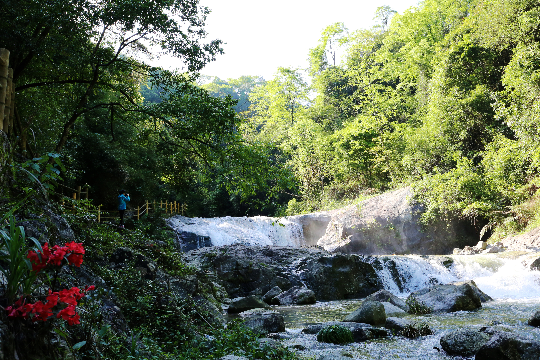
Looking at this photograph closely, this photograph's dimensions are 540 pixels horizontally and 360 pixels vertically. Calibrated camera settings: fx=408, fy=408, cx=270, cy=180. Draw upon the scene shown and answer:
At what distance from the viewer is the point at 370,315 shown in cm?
782

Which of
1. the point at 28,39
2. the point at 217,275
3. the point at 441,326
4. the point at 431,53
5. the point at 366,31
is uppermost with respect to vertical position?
the point at 366,31

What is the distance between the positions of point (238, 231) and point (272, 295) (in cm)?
918

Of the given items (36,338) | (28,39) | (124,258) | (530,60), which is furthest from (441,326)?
(530,60)

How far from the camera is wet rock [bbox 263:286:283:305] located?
1117 centimetres

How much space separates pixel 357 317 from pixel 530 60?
1723 centimetres

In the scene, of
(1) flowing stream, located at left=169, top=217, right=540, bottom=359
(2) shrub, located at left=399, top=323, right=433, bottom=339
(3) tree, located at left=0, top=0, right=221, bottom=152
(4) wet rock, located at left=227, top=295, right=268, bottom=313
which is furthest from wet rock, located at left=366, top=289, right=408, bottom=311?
(3) tree, located at left=0, top=0, right=221, bottom=152

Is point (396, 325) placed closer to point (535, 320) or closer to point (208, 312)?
point (535, 320)

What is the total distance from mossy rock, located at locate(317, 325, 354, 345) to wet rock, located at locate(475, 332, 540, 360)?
82.5 inches

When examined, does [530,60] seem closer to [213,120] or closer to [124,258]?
[213,120]

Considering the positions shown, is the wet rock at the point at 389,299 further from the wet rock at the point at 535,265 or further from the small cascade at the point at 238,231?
the small cascade at the point at 238,231

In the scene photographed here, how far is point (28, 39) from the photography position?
342 inches

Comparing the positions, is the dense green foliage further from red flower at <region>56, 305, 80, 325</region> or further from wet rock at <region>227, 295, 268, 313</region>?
red flower at <region>56, 305, 80, 325</region>

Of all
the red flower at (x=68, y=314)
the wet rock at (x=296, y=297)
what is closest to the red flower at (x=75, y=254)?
the red flower at (x=68, y=314)

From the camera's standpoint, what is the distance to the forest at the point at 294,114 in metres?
9.05
